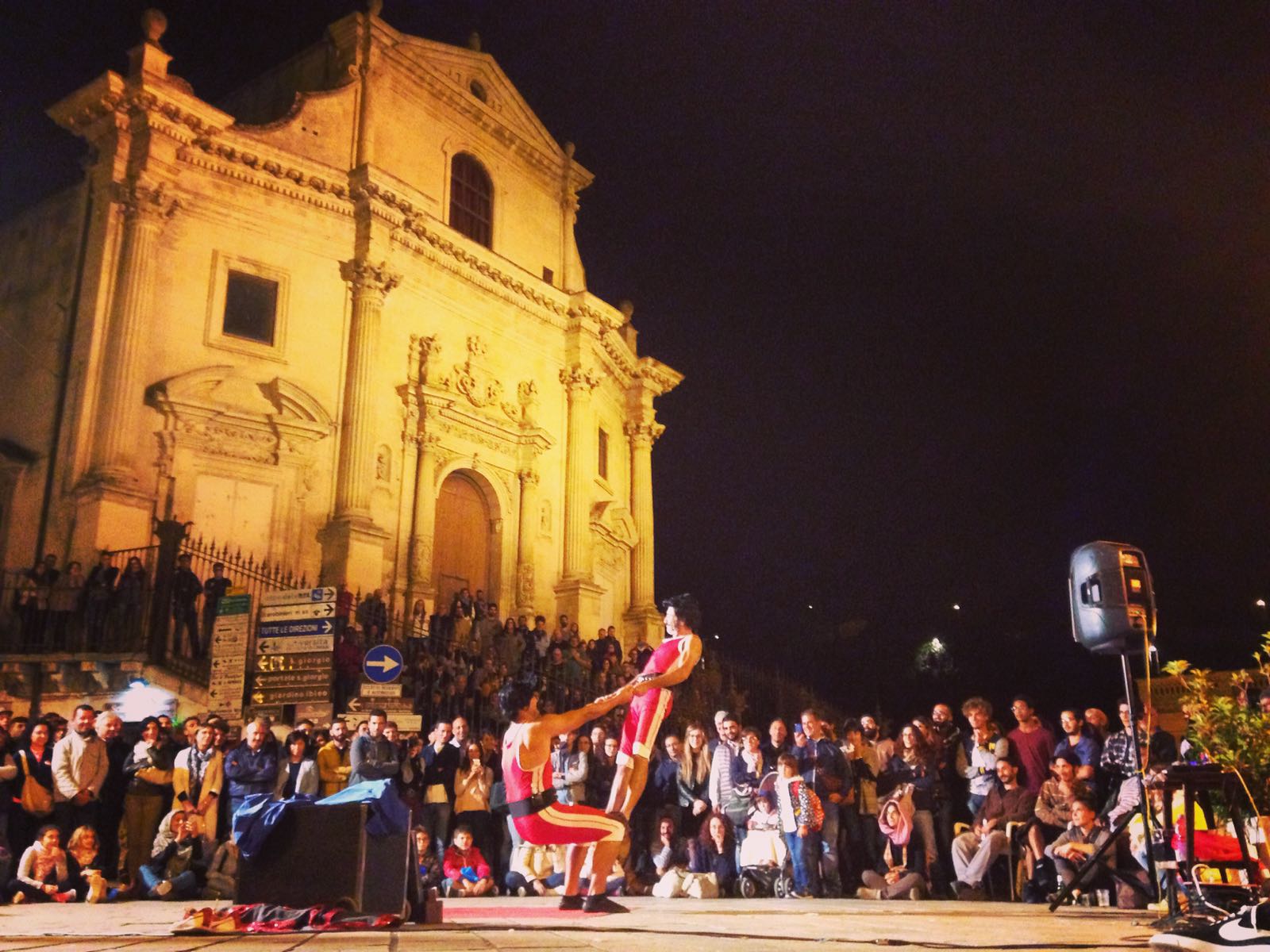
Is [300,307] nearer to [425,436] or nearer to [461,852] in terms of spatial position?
[425,436]

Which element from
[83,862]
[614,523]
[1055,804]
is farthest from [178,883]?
[614,523]

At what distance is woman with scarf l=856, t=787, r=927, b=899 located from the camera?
30.7 feet

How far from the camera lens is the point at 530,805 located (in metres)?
6.71

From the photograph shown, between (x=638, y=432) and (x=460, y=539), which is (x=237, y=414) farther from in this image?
(x=638, y=432)

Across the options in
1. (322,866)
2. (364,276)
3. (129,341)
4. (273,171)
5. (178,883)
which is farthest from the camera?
(364,276)

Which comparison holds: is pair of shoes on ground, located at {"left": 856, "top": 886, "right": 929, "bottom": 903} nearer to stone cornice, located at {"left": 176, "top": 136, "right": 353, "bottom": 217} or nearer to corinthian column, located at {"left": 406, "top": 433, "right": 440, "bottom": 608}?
corinthian column, located at {"left": 406, "top": 433, "right": 440, "bottom": 608}

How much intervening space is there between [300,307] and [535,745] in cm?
1436

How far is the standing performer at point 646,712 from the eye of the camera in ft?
23.5

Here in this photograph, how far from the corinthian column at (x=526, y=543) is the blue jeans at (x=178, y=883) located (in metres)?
12.3

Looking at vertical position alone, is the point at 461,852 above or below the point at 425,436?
below

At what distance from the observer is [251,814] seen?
595 cm

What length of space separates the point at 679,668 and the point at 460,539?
14.5m

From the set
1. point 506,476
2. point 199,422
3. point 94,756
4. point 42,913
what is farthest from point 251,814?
point 506,476

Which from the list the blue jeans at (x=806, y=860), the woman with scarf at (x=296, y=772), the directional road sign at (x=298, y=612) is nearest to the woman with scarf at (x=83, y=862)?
the woman with scarf at (x=296, y=772)
